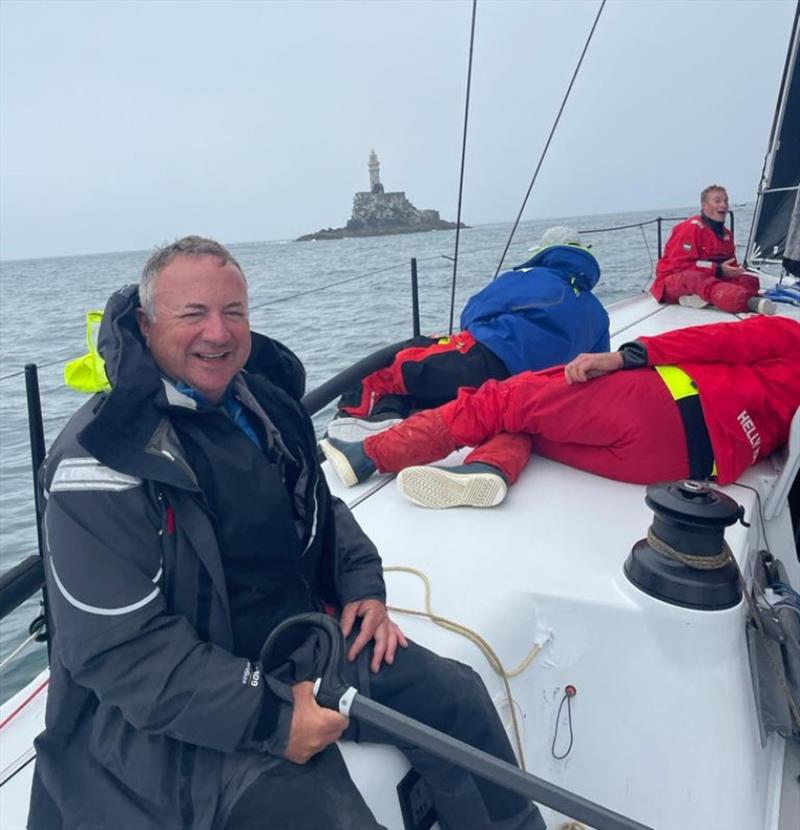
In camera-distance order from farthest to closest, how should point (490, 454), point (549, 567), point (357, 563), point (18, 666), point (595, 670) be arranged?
point (18, 666) → point (490, 454) → point (549, 567) → point (595, 670) → point (357, 563)

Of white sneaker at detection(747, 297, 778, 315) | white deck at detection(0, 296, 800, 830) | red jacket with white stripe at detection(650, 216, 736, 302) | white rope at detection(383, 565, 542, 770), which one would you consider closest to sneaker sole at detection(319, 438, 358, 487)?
white deck at detection(0, 296, 800, 830)

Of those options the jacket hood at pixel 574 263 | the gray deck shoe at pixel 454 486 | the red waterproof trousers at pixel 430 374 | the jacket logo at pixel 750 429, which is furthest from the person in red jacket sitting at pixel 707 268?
the gray deck shoe at pixel 454 486

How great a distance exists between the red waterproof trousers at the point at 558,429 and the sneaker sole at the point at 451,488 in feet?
0.33

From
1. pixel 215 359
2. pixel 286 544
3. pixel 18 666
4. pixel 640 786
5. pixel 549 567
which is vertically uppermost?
pixel 215 359

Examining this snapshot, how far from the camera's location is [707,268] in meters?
5.52

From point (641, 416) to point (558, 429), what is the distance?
10.7 inches

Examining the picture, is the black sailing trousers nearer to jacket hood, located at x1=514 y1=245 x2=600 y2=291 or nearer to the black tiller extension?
the black tiller extension

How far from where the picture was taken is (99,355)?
3.79ft

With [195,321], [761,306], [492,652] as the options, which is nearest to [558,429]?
[492,652]

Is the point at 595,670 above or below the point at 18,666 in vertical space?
above

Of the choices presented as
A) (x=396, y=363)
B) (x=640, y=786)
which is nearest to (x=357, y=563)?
(x=640, y=786)

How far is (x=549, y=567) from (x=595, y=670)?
27 cm

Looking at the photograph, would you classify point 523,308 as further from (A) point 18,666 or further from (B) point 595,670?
(A) point 18,666

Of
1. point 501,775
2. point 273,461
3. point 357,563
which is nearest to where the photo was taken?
point 501,775
